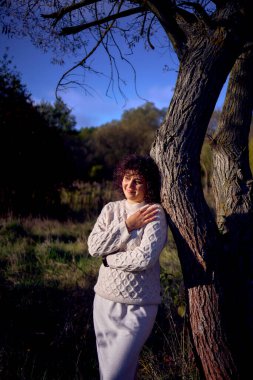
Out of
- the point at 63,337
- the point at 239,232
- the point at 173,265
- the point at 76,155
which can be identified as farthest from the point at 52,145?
the point at 76,155

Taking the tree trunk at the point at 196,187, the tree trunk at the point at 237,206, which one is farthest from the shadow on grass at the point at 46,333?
the tree trunk at the point at 237,206

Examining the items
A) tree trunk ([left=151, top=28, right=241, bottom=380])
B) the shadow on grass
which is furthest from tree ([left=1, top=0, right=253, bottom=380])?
the shadow on grass

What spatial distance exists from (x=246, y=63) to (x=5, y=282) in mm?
3670

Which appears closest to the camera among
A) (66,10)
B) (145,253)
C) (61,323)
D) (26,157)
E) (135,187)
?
(145,253)

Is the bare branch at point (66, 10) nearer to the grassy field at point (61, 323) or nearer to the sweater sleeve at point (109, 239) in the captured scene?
the sweater sleeve at point (109, 239)

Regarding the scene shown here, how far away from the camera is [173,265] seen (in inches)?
197

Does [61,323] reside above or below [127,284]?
below

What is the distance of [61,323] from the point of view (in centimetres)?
378

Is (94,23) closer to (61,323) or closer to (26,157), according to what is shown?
(61,323)

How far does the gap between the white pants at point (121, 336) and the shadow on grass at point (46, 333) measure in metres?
0.78

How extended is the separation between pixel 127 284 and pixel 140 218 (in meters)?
0.45

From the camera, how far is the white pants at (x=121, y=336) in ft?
7.57

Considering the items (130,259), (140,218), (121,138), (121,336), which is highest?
(121,138)

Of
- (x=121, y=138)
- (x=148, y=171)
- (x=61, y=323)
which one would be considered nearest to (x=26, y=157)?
(x=61, y=323)
